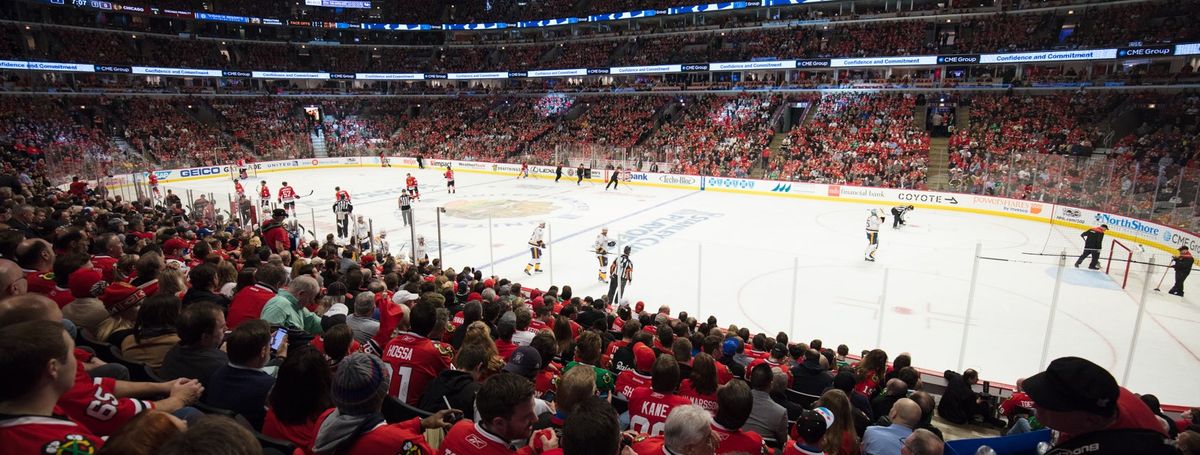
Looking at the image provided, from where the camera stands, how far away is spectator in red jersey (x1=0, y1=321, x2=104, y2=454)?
2203mm

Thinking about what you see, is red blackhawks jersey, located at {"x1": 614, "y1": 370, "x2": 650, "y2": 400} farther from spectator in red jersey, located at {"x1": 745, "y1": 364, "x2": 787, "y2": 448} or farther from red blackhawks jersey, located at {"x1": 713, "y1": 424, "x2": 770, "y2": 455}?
red blackhawks jersey, located at {"x1": 713, "y1": 424, "x2": 770, "y2": 455}

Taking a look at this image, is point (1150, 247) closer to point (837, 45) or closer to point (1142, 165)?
point (1142, 165)

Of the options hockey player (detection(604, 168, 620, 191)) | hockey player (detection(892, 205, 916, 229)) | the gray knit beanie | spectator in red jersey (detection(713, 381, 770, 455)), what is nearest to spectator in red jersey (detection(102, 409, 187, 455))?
the gray knit beanie

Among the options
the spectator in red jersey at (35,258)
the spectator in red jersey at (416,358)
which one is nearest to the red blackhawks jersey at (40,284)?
the spectator in red jersey at (35,258)

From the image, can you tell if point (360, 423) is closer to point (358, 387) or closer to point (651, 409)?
point (358, 387)

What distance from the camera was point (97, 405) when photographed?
2912 mm

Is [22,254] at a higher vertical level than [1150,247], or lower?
higher

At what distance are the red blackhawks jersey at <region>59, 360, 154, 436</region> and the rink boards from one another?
22982 mm

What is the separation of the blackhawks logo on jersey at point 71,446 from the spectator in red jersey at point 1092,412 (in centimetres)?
362

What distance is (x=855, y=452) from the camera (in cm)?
426

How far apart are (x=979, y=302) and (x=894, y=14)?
30.2 meters

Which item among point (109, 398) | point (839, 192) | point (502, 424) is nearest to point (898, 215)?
point (839, 192)

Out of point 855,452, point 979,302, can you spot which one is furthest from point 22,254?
point 979,302

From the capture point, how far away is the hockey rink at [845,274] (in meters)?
10.8
